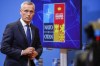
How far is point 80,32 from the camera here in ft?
9.36

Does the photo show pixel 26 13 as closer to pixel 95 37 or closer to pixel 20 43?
pixel 20 43

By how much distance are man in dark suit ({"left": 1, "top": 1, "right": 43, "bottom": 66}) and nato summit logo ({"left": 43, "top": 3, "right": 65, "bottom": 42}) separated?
2.14 ft

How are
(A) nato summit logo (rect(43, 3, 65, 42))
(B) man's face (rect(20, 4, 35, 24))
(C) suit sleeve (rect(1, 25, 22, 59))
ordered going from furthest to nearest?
(A) nato summit logo (rect(43, 3, 65, 42)) → (B) man's face (rect(20, 4, 35, 24)) → (C) suit sleeve (rect(1, 25, 22, 59))

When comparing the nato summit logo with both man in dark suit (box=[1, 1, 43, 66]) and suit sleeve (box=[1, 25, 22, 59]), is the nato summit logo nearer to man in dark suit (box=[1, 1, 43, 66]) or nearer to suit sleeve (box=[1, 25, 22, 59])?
man in dark suit (box=[1, 1, 43, 66])

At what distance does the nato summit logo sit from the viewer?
3020 mm

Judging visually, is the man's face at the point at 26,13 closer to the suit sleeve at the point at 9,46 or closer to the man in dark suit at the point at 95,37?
the suit sleeve at the point at 9,46

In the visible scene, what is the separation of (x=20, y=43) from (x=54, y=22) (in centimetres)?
84

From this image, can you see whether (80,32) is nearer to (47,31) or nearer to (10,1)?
(47,31)

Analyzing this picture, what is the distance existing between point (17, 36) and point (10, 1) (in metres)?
1.53

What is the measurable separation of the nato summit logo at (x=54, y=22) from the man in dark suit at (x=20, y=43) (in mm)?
653

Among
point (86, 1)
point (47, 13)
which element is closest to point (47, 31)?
point (47, 13)

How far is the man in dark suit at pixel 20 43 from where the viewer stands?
233 centimetres

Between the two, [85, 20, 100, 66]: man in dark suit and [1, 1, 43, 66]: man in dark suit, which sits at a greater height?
[85, 20, 100, 66]: man in dark suit

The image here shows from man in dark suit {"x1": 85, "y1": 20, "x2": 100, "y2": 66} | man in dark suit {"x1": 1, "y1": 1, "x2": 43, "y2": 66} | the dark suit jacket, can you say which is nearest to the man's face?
man in dark suit {"x1": 1, "y1": 1, "x2": 43, "y2": 66}
